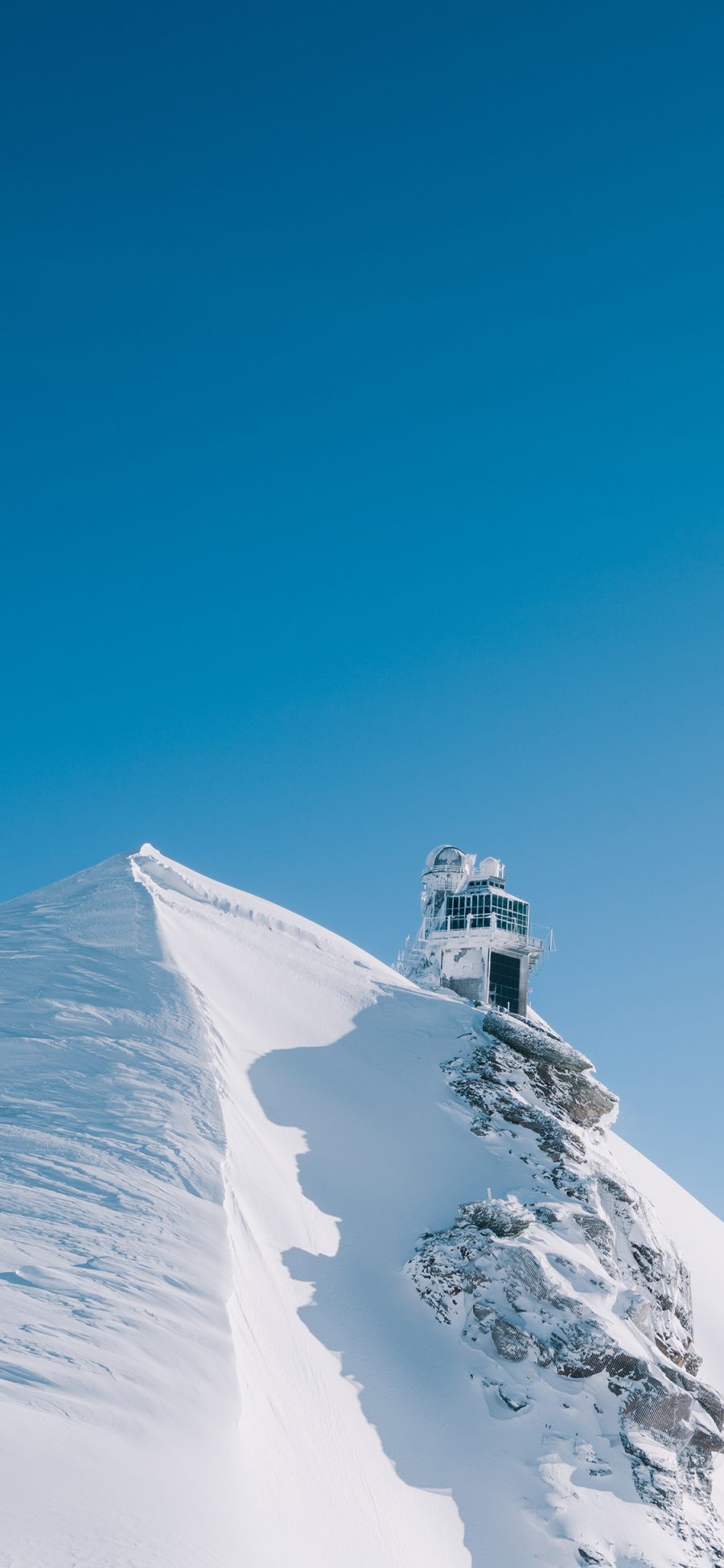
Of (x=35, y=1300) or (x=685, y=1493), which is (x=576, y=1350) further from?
(x=35, y=1300)

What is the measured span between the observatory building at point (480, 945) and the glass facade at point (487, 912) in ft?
0.14

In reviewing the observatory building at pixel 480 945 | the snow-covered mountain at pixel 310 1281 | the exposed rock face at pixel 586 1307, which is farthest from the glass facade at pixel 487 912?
the exposed rock face at pixel 586 1307

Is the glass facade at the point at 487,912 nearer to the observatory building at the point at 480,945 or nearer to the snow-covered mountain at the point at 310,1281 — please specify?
the observatory building at the point at 480,945

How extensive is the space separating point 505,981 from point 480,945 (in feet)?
7.74

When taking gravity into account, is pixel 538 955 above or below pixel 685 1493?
above

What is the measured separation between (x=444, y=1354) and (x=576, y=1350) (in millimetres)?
3343

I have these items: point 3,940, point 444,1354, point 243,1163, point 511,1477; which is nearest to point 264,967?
point 3,940

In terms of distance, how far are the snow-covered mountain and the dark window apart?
17.7 metres

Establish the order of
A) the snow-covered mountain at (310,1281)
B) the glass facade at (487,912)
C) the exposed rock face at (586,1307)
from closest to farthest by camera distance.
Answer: the snow-covered mountain at (310,1281)
the exposed rock face at (586,1307)
the glass facade at (487,912)

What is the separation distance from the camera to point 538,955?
2425 inches

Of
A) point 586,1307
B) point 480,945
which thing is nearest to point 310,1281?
point 586,1307

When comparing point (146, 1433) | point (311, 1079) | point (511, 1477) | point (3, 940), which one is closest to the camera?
point (146, 1433)

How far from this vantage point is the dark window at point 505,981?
60188 mm

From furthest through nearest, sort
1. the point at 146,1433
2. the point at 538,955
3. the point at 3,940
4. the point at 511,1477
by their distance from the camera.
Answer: the point at 538,955 < the point at 3,940 < the point at 511,1477 < the point at 146,1433
